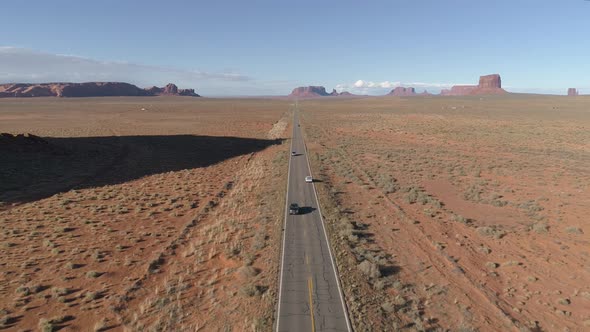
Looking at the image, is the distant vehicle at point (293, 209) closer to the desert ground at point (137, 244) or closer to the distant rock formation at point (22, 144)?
the desert ground at point (137, 244)

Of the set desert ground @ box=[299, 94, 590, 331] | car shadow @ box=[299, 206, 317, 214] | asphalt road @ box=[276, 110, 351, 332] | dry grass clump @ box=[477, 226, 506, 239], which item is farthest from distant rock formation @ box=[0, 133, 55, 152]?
dry grass clump @ box=[477, 226, 506, 239]

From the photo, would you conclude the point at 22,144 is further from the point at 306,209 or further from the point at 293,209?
the point at 306,209

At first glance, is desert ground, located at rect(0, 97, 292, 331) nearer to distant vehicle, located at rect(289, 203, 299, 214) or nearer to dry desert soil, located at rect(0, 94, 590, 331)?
dry desert soil, located at rect(0, 94, 590, 331)

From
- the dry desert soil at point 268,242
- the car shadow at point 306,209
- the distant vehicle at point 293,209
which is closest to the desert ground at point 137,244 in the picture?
the dry desert soil at point 268,242

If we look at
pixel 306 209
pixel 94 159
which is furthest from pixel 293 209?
pixel 94 159

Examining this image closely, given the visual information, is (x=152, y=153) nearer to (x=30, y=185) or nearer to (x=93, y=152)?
(x=93, y=152)
